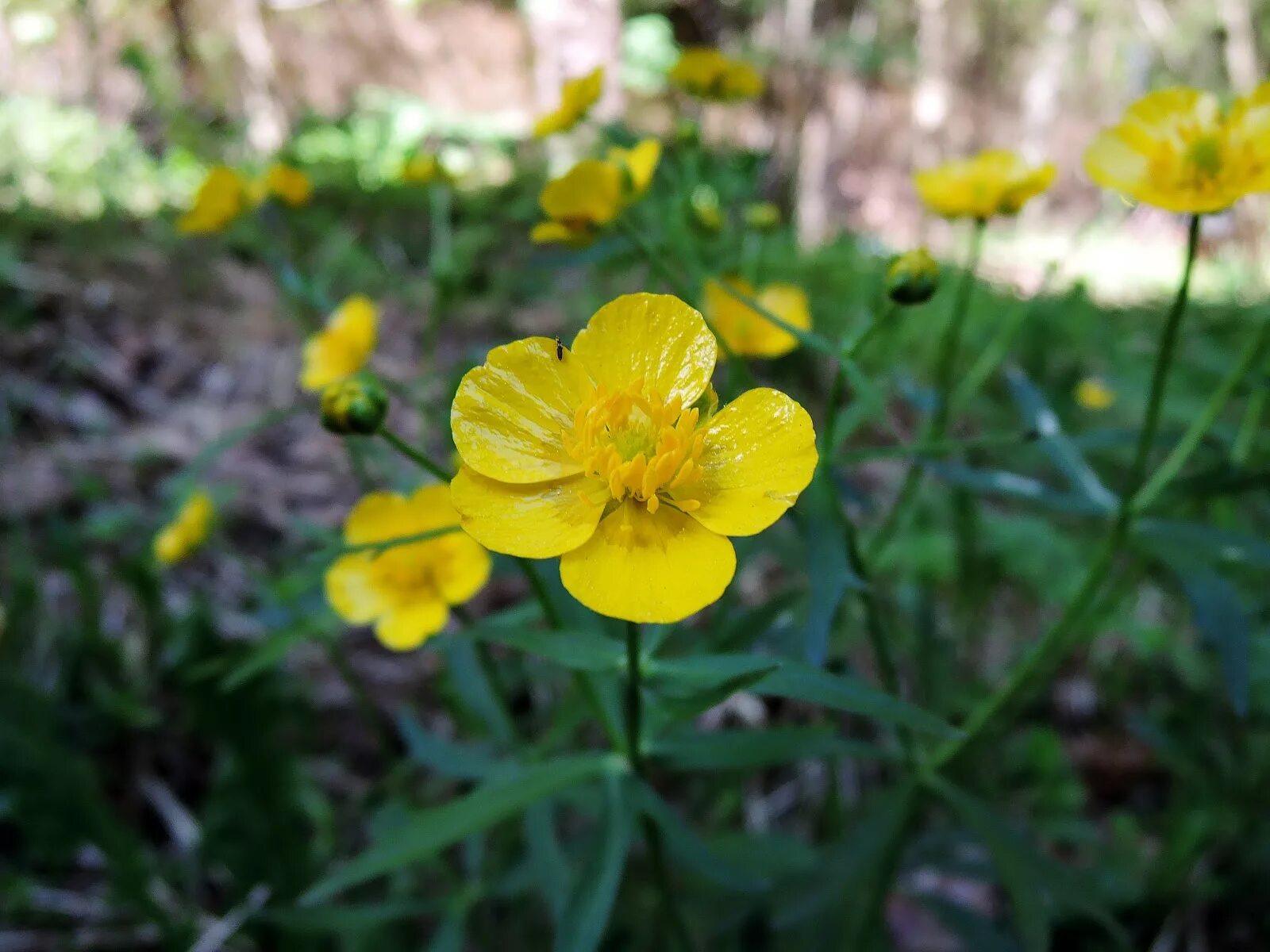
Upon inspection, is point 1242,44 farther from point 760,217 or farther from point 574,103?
point 574,103

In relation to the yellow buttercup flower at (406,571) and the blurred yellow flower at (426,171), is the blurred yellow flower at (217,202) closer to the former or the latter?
the blurred yellow flower at (426,171)

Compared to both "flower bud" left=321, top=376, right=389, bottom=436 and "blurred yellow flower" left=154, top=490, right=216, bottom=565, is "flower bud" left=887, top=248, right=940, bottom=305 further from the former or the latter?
"blurred yellow flower" left=154, top=490, right=216, bottom=565

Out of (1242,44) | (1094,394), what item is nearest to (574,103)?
(1094,394)

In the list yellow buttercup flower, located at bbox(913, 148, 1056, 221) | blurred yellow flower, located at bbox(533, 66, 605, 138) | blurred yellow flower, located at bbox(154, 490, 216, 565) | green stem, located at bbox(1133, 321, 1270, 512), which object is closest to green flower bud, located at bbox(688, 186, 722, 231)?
blurred yellow flower, located at bbox(533, 66, 605, 138)

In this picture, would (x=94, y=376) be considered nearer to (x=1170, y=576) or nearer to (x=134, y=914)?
(x=134, y=914)

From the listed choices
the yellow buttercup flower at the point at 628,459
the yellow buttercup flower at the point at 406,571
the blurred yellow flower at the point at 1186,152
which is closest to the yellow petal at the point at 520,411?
the yellow buttercup flower at the point at 628,459

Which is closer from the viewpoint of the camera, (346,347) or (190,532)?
(346,347)
